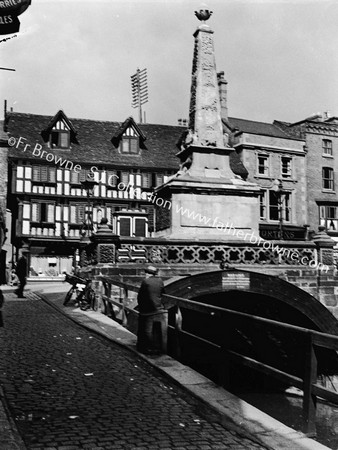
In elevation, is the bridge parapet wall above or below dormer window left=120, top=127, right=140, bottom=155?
below

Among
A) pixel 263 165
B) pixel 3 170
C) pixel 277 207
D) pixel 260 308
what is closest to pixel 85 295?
pixel 260 308

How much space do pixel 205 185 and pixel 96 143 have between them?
24.1m

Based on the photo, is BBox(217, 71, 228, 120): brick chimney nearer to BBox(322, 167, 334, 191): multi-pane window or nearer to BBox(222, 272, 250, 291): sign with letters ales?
BBox(322, 167, 334, 191): multi-pane window

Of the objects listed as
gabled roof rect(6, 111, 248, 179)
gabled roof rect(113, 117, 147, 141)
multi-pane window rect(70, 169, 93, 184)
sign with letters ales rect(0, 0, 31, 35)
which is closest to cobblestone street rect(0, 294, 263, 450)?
sign with letters ales rect(0, 0, 31, 35)

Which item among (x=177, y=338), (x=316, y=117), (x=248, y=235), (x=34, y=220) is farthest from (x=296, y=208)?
(x=177, y=338)

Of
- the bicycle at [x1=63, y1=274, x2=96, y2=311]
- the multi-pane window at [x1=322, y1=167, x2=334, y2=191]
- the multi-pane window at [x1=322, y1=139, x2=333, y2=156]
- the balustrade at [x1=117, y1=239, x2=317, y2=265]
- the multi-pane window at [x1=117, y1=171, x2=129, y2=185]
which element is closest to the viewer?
the bicycle at [x1=63, y1=274, x2=96, y2=311]

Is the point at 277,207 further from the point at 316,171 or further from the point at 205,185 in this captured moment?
the point at 205,185

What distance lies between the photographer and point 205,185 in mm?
16547

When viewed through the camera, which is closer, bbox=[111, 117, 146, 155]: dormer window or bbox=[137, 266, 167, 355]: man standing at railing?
bbox=[137, 266, 167, 355]: man standing at railing

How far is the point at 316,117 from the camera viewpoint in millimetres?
44406

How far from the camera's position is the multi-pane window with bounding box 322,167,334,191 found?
140 ft

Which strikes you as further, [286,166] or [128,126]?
[286,166]

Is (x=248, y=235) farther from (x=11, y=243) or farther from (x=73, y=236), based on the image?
(x=11, y=243)

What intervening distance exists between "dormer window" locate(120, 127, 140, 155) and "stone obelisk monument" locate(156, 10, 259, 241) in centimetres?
2134
